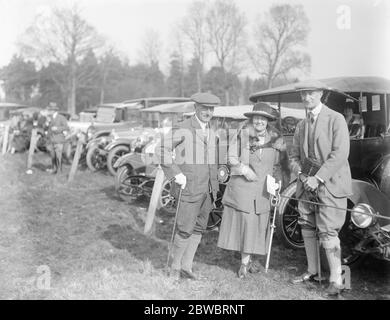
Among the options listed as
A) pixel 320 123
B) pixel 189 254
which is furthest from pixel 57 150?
pixel 320 123

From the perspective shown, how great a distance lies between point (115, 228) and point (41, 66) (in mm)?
34264

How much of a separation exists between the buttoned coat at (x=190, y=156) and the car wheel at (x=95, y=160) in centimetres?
751

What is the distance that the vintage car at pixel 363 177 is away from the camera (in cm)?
370

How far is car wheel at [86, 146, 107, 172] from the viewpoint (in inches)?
447

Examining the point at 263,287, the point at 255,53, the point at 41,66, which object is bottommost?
the point at 263,287

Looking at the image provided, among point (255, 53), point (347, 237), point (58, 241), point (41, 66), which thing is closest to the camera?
point (347, 237)

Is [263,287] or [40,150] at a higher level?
[40,150]

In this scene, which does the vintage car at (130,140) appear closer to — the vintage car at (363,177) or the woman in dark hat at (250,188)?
the vintage car at (363,177)

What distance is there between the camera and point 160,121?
12531 mm

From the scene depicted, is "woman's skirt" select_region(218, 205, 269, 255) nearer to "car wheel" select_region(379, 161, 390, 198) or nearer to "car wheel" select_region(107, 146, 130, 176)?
"car wheel" select_region(379, 161, 390, 198)

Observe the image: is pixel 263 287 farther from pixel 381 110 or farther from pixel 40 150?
pixel 40 150

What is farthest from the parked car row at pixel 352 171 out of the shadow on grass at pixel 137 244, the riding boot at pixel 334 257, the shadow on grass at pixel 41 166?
the shadow on grass at pixel 41 166

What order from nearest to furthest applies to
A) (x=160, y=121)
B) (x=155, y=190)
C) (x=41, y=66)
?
1. (x=155, y=190)
2. (x=160, y=121)
3. (x=41, y=66)
